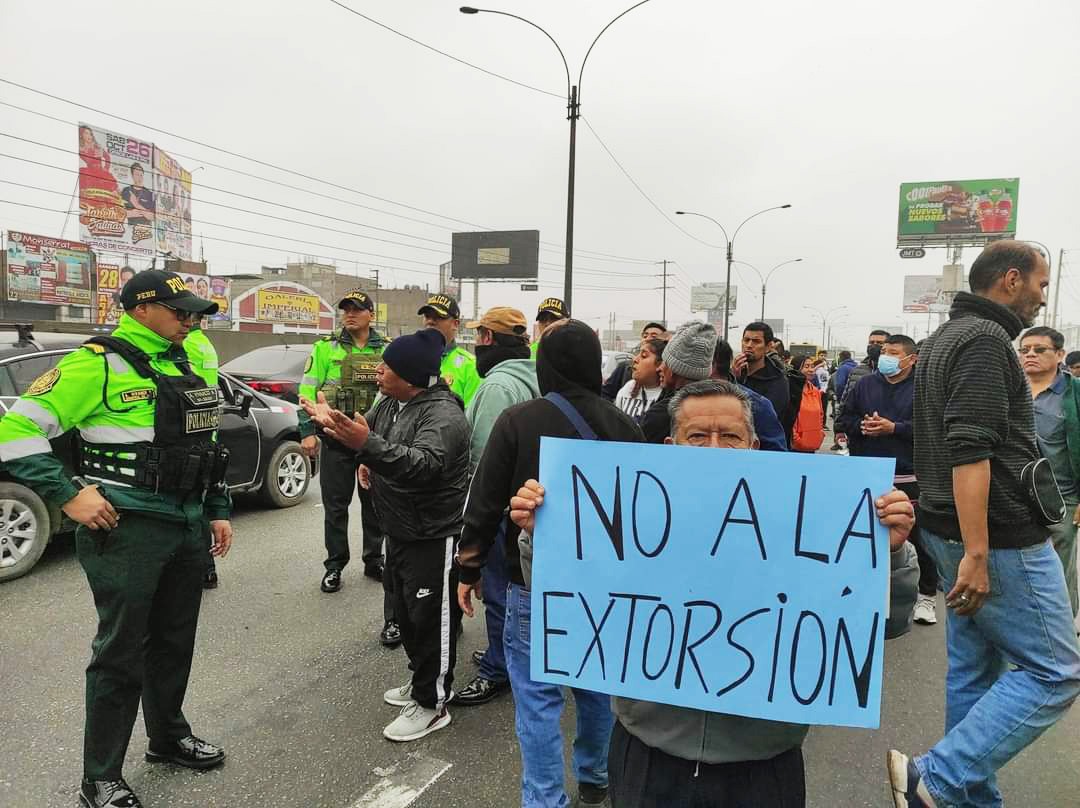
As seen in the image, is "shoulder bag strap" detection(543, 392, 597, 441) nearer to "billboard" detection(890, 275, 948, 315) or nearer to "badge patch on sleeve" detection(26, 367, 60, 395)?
"badge patch on sleeve" detection(26, 367, 60, 395)

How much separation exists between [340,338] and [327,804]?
10.8 feet

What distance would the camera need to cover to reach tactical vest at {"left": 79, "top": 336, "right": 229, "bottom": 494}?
96.1 inches

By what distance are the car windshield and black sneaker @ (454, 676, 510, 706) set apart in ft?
25.8

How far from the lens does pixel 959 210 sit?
5272 centimetres

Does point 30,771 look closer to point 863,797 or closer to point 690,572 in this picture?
point 690,572

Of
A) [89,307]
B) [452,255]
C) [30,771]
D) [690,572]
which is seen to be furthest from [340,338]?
[452,255]

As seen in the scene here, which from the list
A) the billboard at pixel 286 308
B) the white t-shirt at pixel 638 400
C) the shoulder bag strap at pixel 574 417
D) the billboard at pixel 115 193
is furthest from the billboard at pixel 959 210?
the shoulder bag strap at pixel 574 417

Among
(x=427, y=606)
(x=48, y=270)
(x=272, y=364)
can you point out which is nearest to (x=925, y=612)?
(x=427, y=606)

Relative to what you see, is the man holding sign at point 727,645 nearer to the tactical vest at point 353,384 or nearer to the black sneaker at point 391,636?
the black sneaker at point 391,636

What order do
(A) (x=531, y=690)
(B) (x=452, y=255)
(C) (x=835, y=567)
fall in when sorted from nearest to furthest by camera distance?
1. (C) (x=835, y=567)
2. (A) (x=531, y=690)
3. (B) (x=452, y=255)

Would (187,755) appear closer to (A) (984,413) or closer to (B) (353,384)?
(B) (353,384)

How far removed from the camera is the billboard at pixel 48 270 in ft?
104

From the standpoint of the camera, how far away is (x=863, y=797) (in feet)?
8.59

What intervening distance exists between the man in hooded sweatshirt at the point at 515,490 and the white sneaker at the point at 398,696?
1.12 m
